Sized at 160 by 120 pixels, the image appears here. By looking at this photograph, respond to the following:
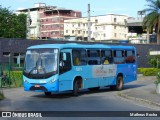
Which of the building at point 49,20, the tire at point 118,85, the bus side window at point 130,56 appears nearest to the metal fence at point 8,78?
A: the tire at point 118,85

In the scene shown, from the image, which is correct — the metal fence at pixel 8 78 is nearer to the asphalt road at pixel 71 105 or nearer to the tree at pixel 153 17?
the asphalt road at pixel 71 105

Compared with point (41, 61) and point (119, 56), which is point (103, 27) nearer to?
point (119, 56)

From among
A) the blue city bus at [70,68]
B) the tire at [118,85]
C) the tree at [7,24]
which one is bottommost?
the tire at [118,85]

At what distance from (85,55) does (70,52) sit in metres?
1.67

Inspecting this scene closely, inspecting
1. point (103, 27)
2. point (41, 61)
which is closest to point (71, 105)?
point (41, 61)

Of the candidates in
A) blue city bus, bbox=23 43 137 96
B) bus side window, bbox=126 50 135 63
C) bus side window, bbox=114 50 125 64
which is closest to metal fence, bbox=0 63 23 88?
blue city bus, bbox=23 43 137 96

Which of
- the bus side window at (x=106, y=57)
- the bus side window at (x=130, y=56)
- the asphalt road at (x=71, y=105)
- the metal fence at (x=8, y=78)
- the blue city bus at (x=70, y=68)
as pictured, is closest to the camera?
the asphalt road at (x=71, y=105)

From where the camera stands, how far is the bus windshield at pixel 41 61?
20781 millimetres

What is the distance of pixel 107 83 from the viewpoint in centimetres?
2528

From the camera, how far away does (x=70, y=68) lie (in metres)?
21.6

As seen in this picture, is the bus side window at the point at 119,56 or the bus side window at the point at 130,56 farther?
the bus side window at the point at 130,56

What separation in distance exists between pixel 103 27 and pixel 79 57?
382ft

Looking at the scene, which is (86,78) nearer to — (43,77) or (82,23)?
(43,77)

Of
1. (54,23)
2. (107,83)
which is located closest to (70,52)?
(107,83)
